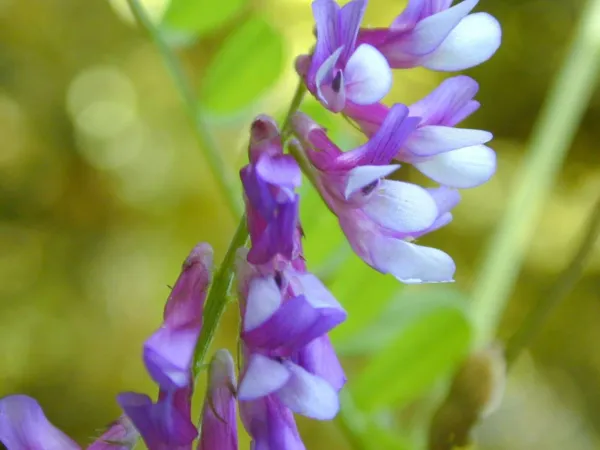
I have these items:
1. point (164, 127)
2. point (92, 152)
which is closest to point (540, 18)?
point (164, 127)

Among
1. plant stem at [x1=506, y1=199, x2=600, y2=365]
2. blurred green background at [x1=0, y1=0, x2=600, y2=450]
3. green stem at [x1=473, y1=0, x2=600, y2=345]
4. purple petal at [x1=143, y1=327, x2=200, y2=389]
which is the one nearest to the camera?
purple petal at [x1=143, y1=327, x2=200, y2=389]

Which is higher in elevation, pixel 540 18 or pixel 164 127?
pixel 164 127

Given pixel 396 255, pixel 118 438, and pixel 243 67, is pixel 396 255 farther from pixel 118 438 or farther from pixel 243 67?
pixel 243 67

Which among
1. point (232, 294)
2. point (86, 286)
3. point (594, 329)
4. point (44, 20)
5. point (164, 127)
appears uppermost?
point (44, 20)

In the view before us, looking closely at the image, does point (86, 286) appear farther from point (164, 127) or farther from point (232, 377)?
point (232, 377)

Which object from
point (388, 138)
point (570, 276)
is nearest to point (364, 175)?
point (388, 138)

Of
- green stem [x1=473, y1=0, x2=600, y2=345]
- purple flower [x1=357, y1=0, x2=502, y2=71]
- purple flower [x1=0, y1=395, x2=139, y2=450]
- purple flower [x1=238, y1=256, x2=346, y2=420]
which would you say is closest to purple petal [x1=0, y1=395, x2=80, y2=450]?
purple flower [x1=0, y1=395, x2=139, y2=450]

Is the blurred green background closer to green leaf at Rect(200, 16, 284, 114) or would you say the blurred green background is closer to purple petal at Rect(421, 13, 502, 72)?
green leaf at Rect(200, 16, 284, 114)

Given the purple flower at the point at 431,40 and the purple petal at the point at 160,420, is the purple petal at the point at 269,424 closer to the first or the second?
the purple petal at the point at 160,420
